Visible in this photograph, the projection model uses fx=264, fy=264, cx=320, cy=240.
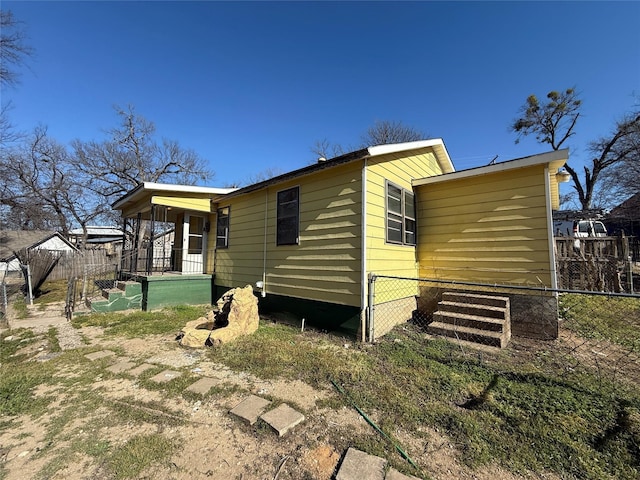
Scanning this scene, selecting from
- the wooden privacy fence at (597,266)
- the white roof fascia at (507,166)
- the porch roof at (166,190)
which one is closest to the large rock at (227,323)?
the porch roof at (166,190)

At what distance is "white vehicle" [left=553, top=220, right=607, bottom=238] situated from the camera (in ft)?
47.7

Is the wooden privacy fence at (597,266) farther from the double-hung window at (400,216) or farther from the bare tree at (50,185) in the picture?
the bare tree at (50,185)

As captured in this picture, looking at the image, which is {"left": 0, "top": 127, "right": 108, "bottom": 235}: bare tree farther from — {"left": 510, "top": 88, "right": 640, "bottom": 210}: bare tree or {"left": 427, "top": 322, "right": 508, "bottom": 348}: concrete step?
{"left": 510, "top": 88, "right": 640, "bottom": 210}: bare tree

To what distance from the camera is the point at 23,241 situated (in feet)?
61.9

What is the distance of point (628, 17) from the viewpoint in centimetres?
664

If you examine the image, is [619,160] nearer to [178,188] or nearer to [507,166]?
[507,166]

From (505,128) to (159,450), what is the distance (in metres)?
27.0

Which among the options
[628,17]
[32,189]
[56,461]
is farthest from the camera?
[32,189]

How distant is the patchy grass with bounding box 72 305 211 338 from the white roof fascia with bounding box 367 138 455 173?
206 inches

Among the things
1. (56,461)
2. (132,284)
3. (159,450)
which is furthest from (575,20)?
(132,284)

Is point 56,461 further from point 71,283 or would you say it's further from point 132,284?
point 71,283

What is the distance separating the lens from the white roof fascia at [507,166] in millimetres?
4473

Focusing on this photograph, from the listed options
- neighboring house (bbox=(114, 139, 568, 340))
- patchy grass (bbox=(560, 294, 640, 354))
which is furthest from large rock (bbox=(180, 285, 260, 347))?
patchy grass (bbox=(560, 294, 640, 354))

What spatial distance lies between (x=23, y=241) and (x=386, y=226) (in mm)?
26357
